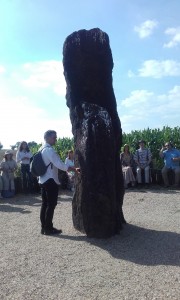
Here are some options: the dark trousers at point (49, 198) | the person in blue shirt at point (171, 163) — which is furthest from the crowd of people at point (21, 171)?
the dark trousers at point (49, 198)

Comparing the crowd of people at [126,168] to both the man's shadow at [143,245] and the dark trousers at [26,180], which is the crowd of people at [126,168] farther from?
the man's shadow at [143,245]

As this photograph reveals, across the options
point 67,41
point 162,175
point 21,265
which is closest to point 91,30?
point 67,41

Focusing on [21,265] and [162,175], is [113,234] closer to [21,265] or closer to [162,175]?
[21,265]

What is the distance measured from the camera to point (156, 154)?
17.3 metres

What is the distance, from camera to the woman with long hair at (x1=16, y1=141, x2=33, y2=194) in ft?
48.6

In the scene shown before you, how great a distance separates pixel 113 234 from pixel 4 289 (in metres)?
2.92

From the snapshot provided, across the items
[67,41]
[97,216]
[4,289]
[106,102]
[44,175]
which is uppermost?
[67,41]

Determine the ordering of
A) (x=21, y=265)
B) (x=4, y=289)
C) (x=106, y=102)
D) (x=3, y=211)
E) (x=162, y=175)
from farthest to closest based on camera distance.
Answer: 1. (x=162, y=175)
2. (x=3, y=211)
3. (x=106, y=102)
4. (x=21, y=265)
5. (x=4, y=289)

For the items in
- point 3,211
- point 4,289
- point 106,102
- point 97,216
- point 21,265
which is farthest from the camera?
point 3,211

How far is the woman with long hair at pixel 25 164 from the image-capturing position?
48.6ft

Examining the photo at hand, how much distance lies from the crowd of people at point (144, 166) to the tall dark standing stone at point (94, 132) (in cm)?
653

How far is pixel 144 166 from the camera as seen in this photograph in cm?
1525

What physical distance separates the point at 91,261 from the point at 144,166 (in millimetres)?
9410

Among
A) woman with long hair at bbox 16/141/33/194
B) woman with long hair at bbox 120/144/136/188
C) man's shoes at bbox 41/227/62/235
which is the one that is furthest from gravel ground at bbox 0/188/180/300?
woman with long hair at bbox 16/141/33/194
